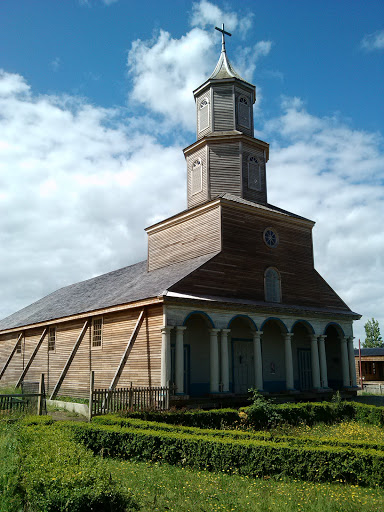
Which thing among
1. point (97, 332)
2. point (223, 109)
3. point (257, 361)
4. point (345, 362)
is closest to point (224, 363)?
point (257, 361)

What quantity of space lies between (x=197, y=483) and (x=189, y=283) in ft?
39.9

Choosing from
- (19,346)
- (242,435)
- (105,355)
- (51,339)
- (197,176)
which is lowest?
(242,435)

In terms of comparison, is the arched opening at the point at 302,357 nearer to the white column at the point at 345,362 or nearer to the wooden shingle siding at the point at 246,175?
the white column at the point at 345,362

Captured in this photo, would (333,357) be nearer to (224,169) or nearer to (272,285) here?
(272,285)

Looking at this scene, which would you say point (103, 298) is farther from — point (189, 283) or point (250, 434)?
point (250, 434)

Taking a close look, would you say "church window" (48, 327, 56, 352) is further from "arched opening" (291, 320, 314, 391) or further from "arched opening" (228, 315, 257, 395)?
"arched opening" (291, 320, 314, 391)

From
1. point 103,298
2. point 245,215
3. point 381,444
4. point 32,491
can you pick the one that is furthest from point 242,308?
point 32,491

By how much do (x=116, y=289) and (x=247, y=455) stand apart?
1958cm

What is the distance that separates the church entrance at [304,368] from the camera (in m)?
26.7

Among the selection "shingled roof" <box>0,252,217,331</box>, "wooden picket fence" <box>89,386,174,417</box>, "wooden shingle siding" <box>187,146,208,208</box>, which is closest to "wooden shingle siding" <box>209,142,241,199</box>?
"wooden shingle siding" <box>187,146,208,208</box>

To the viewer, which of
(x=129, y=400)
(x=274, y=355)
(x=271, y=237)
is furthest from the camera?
(x=271, y=237)

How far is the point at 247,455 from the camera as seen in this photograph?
10.5 metres

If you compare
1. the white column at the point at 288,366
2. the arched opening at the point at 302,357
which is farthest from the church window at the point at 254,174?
the white column at the point at 288,366

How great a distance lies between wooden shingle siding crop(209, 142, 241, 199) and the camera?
27125 millimetres
